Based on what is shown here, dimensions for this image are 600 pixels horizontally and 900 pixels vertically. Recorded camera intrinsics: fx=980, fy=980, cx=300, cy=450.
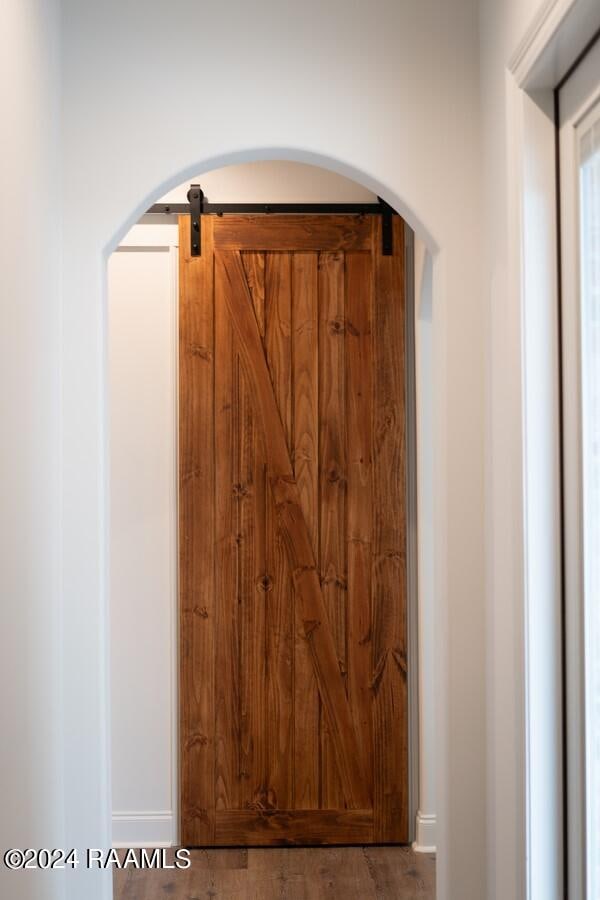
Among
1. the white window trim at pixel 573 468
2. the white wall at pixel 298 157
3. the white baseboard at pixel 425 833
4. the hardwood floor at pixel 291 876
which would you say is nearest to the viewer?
the white window trim at pixel 573 468

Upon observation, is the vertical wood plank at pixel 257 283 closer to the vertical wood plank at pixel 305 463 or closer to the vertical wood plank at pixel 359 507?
the vertical wood plank at pixel 305 463

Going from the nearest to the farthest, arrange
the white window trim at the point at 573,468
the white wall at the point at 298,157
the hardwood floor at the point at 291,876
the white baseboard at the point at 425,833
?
the white window trim at the point at 573,468 → the white wall at the point at 298,157 → the hardwood floor at the point at 291,876 → the white baseboard at the point at 425,833

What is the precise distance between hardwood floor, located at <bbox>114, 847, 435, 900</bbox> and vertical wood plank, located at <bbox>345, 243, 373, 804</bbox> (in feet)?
1.07

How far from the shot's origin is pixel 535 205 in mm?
1967

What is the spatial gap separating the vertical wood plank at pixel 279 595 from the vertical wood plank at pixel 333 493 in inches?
5.1

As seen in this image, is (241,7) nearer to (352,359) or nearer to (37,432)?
(37,432)

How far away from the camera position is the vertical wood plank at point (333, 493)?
3695 millimetres

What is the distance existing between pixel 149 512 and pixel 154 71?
5.89 ft

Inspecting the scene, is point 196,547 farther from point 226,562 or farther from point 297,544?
point 297,544

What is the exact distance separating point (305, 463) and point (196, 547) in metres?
0.52

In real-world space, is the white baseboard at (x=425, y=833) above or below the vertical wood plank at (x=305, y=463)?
below

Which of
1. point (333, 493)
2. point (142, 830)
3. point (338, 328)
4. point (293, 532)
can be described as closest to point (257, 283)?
point (338, 328)

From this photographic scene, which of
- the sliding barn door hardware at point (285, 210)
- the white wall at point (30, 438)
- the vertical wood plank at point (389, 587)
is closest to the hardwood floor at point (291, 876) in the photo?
the vertical wood plank at point (389, 587)

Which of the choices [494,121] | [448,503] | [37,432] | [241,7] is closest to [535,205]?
[494,121]
